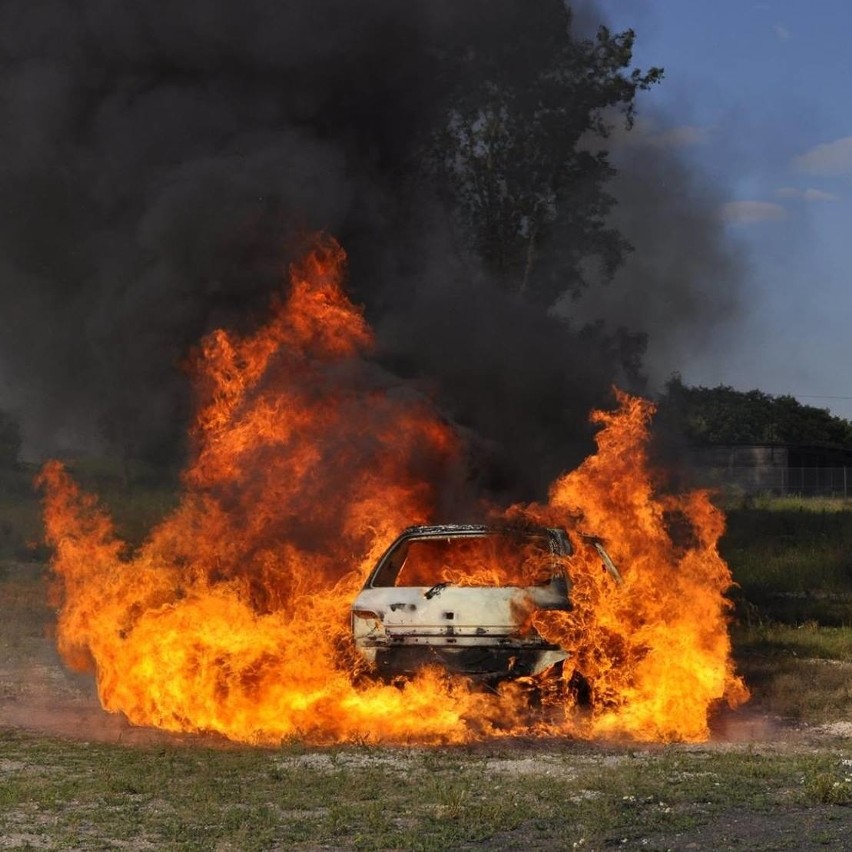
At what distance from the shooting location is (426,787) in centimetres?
706

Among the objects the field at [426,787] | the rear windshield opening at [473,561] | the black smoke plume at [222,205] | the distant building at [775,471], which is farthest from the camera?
the distant building at [775,471]

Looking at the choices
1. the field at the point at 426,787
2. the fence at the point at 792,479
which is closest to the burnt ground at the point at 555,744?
the field at the point at 426,787

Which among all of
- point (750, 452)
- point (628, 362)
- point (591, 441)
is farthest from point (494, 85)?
point (750, 452)

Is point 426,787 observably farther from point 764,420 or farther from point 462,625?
point 764,420

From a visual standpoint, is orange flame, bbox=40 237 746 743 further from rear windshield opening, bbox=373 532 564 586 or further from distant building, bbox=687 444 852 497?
distant building, bbox=687 444 852 497

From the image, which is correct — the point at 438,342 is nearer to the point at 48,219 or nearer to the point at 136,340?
the point at 136,340

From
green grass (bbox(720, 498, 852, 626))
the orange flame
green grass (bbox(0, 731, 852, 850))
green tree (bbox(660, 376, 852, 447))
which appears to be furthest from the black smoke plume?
green tree (bbox(660, 376, 852, 447))

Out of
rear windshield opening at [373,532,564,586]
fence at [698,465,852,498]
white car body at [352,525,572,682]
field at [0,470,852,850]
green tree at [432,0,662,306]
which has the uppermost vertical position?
green tree at [432,0,662,306]

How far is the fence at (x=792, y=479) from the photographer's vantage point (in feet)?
191

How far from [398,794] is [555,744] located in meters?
2.01

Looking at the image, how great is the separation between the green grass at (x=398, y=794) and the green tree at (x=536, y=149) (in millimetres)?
8616

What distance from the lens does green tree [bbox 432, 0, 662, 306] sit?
1474cm

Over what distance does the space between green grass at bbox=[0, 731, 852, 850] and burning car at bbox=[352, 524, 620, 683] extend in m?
0.66

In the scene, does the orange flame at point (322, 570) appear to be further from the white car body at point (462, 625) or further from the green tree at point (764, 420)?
the green tree at point (764, 420)
